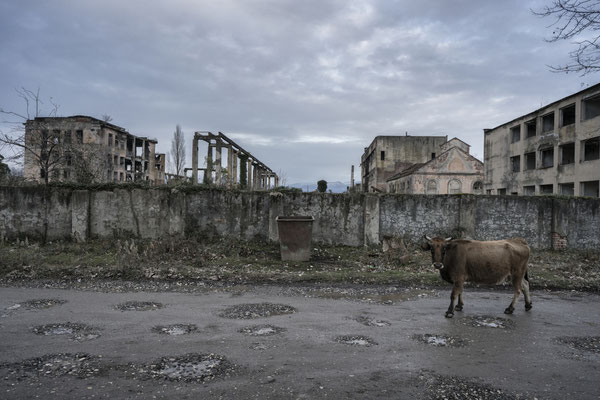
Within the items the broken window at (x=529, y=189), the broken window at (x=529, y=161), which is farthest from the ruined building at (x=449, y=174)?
the broken window at (x=529, y=161)

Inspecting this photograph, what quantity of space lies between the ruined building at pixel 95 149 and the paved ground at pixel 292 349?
10.1 m

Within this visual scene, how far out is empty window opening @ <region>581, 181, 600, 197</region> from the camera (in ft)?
87.7

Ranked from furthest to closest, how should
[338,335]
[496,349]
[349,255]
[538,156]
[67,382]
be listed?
[538,156], [349,255], [338,335], [496,349], [67,382]

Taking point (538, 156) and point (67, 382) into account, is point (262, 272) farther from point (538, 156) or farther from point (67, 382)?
point (538, 156)

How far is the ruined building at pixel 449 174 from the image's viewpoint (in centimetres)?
4006

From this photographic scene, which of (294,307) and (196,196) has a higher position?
(196,196)

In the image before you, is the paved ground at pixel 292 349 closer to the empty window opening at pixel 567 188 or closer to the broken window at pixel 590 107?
the broken window at pixel 590 107

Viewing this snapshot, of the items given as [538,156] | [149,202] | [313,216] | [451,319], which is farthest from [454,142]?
[451,319]

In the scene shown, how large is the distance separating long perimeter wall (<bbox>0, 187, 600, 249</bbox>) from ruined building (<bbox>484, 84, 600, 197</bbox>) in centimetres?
1853

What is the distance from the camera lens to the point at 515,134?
116 feet

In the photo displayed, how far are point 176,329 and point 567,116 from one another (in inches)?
1354

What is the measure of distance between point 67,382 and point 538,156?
117 feet

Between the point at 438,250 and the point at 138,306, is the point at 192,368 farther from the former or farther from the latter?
the point at 438,250

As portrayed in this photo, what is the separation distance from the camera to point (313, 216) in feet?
43.2
